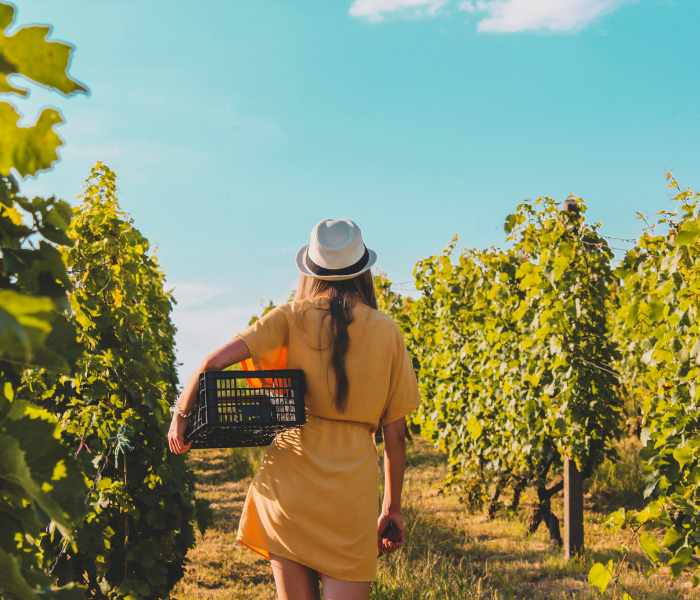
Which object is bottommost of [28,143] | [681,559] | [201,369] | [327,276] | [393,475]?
[681,559]

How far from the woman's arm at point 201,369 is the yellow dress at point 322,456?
0.12 feet

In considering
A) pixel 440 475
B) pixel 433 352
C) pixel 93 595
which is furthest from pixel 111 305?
pixel 440 475

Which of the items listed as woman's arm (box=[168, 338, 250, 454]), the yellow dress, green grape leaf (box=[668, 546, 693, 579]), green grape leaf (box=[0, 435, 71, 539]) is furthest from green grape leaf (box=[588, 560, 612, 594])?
green grape leaf (box=[0, 435, 71, 539])

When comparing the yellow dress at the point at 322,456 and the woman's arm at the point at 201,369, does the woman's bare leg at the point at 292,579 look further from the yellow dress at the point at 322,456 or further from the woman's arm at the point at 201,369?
the woman's arm at the point at 201,369

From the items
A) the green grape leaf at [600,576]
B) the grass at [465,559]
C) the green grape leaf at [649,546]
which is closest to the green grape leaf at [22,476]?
the green grape leaf at [600,576]

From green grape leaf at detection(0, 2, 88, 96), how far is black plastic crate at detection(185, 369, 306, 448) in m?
1.27

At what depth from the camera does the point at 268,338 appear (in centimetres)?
186

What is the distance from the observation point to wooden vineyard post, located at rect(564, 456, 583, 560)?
4.70m

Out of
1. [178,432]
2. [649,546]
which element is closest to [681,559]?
[649,546]

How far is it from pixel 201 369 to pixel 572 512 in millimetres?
3963

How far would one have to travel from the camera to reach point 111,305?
3.13 meters

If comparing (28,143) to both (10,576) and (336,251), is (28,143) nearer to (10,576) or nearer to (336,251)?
(10,576)

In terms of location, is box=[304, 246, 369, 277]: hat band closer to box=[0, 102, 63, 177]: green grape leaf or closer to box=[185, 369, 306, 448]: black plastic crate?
box=[185, 369, 306, 448]: black plastic crate

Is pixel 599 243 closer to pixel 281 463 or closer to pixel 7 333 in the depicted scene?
pixel 281 463
